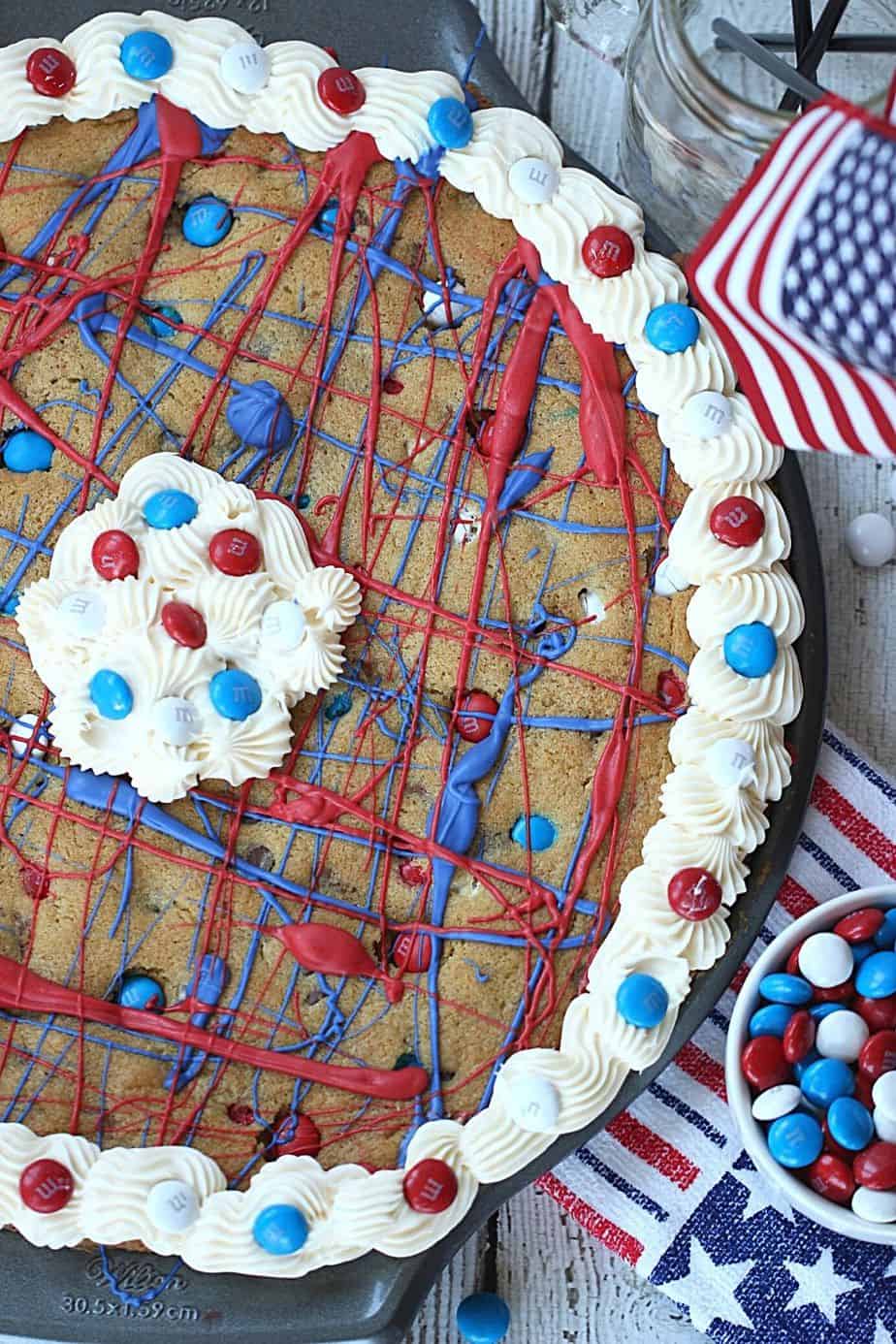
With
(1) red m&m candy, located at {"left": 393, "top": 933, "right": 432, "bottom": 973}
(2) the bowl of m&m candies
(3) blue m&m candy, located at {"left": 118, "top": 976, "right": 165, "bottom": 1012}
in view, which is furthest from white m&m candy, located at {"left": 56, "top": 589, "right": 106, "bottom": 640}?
A: (2) the bowl of m&m candies

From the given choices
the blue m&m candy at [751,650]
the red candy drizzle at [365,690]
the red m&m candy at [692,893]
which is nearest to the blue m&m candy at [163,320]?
the red candy drizzle at [365,690]

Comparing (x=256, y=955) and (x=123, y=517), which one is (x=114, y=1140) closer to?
(x=256, y=955)

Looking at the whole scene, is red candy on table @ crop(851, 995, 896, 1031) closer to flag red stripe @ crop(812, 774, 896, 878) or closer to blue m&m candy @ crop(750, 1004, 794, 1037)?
blue m&m candy @ crop(750, 1004, 794, 1037)

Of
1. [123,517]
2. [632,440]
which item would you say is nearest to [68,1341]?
[123,517]

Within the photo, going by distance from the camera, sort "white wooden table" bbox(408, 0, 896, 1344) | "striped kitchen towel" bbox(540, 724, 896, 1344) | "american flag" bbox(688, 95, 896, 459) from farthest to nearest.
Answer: "white wooden table" bbox(408, 0, 896, 1344) → "striped kitchen towel" bbox(540, 724, 896, 1344) → "american flag" bbox(688, 95, 896, 459)

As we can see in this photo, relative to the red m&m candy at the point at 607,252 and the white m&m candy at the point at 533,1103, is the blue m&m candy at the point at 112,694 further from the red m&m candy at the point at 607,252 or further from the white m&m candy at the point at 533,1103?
the red m&m candy at the point at 607,252

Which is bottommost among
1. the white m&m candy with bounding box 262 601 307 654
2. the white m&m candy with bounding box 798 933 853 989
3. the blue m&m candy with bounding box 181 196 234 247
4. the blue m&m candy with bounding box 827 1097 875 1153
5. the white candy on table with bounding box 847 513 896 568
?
the blue m&m candy with bounding box 827 1097 875 1153
